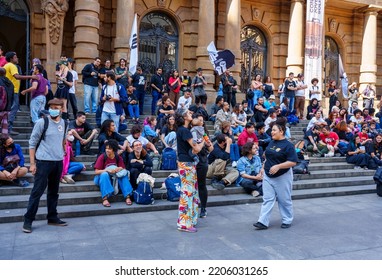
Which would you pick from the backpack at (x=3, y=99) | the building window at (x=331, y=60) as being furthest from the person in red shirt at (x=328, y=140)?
the building window at (x=331, y=60)

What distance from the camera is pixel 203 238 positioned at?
241 inches

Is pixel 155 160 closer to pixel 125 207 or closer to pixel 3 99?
pixel 125 207

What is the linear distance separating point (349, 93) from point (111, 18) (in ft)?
40.7

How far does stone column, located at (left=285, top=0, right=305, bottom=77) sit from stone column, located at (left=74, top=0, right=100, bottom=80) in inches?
394

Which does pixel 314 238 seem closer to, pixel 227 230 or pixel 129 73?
pixel 227 230

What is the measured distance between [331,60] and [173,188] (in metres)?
19.1

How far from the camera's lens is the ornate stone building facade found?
15.0m

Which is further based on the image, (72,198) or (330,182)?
(330,182)

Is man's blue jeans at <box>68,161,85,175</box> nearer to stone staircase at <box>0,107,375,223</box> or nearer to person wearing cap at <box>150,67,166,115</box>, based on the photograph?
stone staircase at <box>0,107,375,223</box>

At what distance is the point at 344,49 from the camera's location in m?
24.2

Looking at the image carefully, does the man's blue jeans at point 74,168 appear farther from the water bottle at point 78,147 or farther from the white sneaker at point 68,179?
the water bottle at point 78,147

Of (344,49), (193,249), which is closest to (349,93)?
(344,49)

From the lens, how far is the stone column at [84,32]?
1463cm

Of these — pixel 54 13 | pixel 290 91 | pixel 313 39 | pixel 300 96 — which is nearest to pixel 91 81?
pixel 54 13
